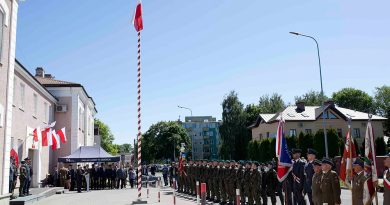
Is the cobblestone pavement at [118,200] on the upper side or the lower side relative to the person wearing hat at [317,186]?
lower

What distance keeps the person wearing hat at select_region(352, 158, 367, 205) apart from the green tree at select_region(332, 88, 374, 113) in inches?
3255

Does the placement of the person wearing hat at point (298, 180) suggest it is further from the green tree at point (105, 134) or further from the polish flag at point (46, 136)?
the green tree at point (105, 134)

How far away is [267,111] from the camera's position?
81562 mm

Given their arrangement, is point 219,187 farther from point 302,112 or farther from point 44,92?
point 302,112

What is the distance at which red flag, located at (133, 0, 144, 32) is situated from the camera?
17719 mm

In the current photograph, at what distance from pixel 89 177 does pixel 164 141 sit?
231 feet

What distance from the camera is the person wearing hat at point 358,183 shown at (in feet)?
27.6

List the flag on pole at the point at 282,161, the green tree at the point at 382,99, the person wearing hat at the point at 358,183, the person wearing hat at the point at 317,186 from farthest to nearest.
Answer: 1. the green tree at the point at 382,99
2. the flag on pole at the point at 282,161
3. the person wearing hat at the point at 317,186
4. the person wearing hat at the point at 358,183

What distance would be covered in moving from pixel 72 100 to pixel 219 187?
21776 mm

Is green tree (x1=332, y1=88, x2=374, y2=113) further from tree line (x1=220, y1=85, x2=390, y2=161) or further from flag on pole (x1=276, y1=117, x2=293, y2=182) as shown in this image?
flag on pole (x1=276, y1=117, x2=293, y2=182)

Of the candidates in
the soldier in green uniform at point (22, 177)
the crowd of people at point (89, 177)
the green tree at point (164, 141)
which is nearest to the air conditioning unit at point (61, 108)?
the crowd of people at point (89, 177)

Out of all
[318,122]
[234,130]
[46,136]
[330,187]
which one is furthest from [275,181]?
[234,130]

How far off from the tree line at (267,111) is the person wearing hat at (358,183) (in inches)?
863

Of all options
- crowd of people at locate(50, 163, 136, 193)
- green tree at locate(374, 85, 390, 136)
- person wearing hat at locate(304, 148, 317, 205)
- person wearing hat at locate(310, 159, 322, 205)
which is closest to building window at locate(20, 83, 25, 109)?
crowd of people at locate(50, 163, 136, 193)
